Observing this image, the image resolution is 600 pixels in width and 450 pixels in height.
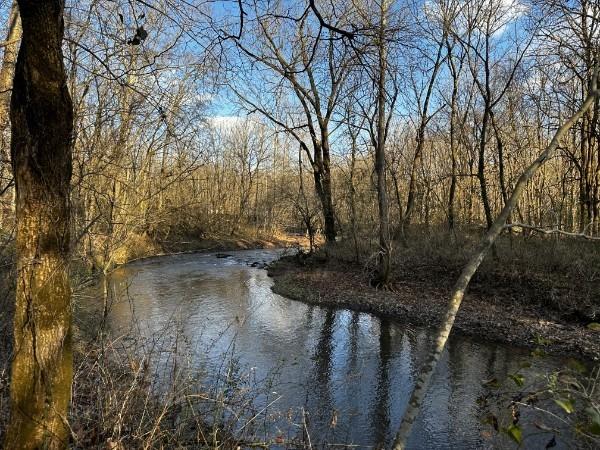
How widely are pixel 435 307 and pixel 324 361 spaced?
227 inches

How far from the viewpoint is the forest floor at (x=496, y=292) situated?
1205cm

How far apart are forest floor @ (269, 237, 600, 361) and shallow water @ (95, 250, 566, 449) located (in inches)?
36.0

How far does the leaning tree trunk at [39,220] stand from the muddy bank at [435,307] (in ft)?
28.1

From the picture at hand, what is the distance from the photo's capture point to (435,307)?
47.2 ft

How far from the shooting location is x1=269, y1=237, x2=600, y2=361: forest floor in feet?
39.5

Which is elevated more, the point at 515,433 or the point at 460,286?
the point at 460,286

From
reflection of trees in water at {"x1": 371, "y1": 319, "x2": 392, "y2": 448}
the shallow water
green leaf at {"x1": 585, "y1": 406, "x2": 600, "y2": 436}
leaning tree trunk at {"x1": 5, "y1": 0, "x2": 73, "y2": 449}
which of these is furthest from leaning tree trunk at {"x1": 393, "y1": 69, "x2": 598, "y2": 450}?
reflection of trees in water at {"x1": 371, "y1": 319, "x2": 392, "y2": 448}

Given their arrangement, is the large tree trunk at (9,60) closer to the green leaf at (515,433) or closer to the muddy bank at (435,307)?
the green leaf at (515,433)

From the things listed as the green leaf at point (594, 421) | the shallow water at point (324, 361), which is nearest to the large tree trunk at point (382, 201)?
the shallow water at point (324, 361)

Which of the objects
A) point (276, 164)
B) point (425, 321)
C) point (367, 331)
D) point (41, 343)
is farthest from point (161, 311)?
point (276, 164)

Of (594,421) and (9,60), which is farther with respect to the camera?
(9,60)

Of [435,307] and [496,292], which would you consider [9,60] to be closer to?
[435,307]

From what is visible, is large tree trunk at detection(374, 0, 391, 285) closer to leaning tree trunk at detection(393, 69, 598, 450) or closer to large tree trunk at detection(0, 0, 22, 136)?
large tree trunk at detection(0, 0, 22, 136)

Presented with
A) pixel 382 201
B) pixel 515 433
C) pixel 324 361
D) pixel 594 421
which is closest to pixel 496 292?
pixel 382 201
